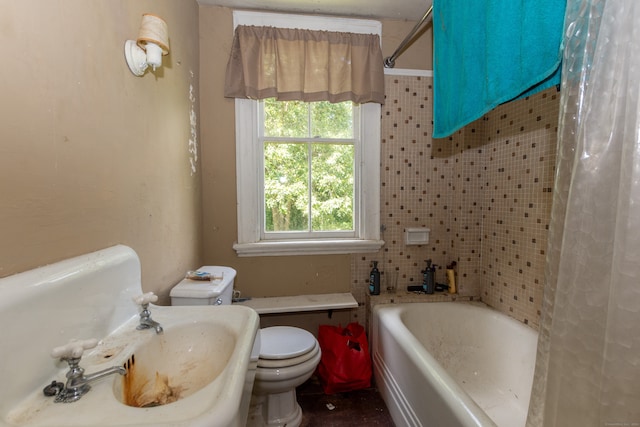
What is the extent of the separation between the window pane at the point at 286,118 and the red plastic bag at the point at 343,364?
4.38 ft

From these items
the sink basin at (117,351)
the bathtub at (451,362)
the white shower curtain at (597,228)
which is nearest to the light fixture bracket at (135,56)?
the sink basin at (117,351)

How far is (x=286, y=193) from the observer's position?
2.04 meters

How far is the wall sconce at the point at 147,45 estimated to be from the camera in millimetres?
1030

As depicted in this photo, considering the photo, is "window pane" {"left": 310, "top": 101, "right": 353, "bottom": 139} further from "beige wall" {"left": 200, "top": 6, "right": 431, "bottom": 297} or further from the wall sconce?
the wall sconce

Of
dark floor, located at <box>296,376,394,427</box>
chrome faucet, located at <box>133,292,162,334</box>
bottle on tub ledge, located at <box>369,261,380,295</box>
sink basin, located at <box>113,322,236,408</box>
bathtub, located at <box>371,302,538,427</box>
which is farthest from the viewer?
bottle on tub ledge, located at <box>369,261,380,295</box>

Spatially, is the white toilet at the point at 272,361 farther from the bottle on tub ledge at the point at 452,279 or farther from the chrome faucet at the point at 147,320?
Answer: the bottle on tub ledge at the point at 452,279

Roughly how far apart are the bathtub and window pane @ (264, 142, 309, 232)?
826mm

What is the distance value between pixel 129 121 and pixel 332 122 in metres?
1.29

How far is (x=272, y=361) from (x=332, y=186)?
1151 millimetres

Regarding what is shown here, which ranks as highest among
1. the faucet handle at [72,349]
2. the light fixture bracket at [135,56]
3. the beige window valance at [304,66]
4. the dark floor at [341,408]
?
the beige window valance at [304,66]

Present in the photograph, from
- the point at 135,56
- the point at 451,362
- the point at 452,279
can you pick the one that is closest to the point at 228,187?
the point at 135,56

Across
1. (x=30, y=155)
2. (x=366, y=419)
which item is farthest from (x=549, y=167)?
(x=30, y=155)

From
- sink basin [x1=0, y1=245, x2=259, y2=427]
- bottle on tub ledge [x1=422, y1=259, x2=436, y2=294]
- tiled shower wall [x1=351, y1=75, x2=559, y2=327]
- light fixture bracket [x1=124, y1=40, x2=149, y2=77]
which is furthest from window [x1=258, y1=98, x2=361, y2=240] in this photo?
sink basin [x1=0, y1=245, x2=259, y2=427]

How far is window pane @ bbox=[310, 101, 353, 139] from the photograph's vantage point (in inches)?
80.8
